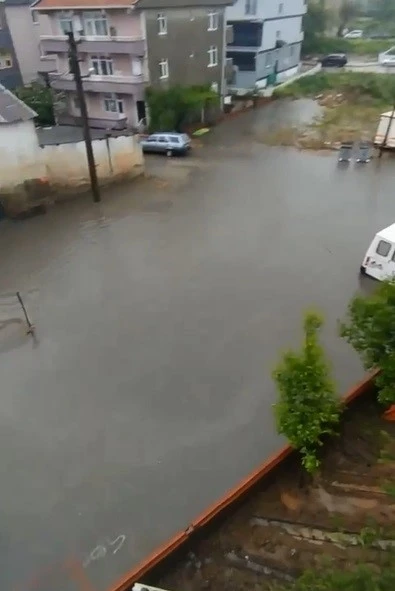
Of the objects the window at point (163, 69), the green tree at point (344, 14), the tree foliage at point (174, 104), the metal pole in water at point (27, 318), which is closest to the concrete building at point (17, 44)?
the window at point (163, 69)

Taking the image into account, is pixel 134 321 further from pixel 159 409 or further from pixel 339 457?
pixel 339 457

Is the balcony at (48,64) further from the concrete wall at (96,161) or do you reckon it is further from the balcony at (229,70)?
the balcony at (229,70)

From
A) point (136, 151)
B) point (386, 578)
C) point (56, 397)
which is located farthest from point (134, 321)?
point (136, 151)

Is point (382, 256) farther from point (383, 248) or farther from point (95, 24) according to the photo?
point (95, 24)

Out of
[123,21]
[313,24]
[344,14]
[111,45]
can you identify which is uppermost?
[123,21]

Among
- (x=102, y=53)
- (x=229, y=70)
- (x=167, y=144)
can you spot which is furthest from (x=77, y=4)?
(x=229, y=70)

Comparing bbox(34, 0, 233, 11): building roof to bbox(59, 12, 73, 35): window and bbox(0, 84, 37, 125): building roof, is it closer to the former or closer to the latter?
bbox(59, 12, 73, 35): window

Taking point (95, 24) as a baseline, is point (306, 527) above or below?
below

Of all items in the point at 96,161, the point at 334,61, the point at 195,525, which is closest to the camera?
the point at 195,525
